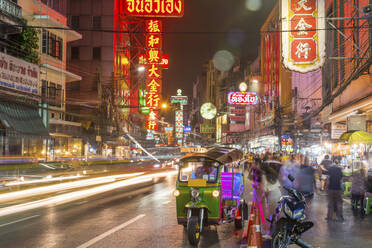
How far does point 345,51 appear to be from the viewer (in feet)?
84.4

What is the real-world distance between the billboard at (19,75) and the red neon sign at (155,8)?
68.9 ft

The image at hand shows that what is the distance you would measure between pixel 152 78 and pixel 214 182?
3865 centimetres

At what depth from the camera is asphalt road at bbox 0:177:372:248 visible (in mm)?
9016

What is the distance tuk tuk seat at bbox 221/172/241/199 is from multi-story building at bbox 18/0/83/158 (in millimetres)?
18677

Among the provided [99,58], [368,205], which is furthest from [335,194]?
[99,58]

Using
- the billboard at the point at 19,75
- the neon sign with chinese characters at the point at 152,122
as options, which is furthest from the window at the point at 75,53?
the billboard at the point at 19,75

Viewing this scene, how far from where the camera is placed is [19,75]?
24.6 meters

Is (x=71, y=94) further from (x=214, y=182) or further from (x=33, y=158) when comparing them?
(x=214, y=182)

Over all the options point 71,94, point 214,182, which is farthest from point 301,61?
point 71,94

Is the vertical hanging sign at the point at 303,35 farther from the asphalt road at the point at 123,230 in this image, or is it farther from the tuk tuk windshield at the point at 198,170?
the tuk tuk windshield at the point at 198,170

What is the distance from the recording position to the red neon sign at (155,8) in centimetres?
4455

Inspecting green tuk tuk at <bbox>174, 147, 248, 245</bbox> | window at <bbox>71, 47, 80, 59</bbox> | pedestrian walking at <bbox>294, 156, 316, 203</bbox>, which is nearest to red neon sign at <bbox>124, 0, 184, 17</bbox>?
window at <bbox>71, 47, 80, 59</bbox>

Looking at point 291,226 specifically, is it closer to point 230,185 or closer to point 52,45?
point 230,185

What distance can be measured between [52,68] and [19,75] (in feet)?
18.3
